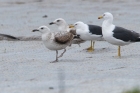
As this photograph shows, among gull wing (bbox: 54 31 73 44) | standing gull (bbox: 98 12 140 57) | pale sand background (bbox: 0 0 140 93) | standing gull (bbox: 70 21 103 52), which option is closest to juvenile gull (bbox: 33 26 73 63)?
gull wing (bbox: 54 31 73 44)

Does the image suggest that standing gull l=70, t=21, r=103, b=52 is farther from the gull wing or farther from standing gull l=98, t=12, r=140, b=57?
the gull wing

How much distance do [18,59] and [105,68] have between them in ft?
7.29

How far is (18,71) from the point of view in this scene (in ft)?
33.1

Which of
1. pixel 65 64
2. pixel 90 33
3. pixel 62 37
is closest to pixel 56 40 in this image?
pixel 62 37

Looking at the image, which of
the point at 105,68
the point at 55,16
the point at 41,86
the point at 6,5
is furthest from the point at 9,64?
the point at 6,5

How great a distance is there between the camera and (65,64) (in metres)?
10.6

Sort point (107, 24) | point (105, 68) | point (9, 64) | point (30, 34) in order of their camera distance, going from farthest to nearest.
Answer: point (30, 34)
point (107, 24)
point (9, 64)
point (105, 68)

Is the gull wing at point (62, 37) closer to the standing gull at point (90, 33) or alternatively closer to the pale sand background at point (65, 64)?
the pale sand background at point (65, 64)

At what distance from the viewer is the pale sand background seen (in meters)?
8.23

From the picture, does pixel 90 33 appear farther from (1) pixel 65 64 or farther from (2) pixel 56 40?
(1) pixel 65 64

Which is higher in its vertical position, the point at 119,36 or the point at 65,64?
the point at 119,36

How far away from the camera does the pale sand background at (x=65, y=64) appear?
8.23 metres

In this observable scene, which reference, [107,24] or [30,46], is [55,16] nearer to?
[30,46]

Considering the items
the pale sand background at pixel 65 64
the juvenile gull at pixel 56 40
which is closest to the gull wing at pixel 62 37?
the juvenile gull at pixel 56 40
